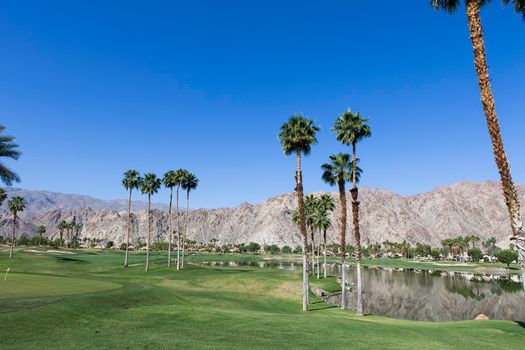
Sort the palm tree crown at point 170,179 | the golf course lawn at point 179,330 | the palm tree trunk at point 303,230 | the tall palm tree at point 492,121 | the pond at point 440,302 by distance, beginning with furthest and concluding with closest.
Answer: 1. the palm tree crown at point 170,179
2. the pond at point 440,302
3. the palm tree trunk at point 303,230
4. the tall palm tree at point 492,121
5. the golf course lawn at point 179,330

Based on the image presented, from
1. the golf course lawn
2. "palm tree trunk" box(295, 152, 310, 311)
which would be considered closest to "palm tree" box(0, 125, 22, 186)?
the golf course lawn

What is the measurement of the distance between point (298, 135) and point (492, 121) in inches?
919

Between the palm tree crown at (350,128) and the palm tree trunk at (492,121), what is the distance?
2000 cm

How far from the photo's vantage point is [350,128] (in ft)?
135

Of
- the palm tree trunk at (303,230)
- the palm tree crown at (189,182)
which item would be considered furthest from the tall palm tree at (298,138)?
the palm tree crown at (189,182)

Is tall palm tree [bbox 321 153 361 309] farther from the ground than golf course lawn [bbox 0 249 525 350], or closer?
farther from the ground

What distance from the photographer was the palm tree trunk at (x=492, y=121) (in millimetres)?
19141

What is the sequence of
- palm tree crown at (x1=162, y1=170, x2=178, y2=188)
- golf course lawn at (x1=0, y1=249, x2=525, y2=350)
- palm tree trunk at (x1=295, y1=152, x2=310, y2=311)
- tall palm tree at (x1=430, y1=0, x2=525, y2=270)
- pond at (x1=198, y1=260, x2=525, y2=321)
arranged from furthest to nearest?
palm tree crown at (x1=162, y1=170, x2=178, y2=188)
pond at (x1=198, y1=260, x2=525, y2=321)
palm tree trunk at (x1=295, y1=152, x2=310, y2=311)
tall palm tree at (x1=430, y1=0, x2=525, y2=270)
golf course lawn at (x1=0, y1=249, x2=525, y2=350)

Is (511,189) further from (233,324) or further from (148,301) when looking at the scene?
(148,301)

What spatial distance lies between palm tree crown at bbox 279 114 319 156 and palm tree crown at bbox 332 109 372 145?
2701 millimetres

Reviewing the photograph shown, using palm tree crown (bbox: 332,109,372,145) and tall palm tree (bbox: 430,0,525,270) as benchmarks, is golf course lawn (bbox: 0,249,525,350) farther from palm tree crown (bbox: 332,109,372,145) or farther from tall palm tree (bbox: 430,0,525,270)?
palm tree crown (bbox: 332,109,372,145)

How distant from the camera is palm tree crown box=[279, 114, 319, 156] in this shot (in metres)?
42.0

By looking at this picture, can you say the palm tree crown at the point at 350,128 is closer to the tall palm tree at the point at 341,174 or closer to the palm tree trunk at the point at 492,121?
the tall palm tree at the point at 341,174

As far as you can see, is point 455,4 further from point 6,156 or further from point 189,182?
point 189,182
